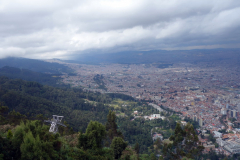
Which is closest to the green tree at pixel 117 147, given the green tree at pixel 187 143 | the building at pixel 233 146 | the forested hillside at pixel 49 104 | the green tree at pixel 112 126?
the green tree at pixel 112 126

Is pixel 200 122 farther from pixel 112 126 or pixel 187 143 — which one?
pixel 112 126

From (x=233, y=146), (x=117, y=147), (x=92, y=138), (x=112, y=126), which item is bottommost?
(x=233, y=146)

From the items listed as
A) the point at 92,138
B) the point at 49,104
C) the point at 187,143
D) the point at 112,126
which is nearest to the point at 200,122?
the point at 187,143

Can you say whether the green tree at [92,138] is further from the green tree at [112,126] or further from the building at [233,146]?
the building at [233,146]

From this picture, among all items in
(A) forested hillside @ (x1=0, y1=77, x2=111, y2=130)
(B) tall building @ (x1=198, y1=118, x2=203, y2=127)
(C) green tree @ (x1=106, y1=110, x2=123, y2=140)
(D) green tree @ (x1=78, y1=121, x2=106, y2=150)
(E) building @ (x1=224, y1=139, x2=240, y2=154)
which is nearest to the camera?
(D) green tree @ (x1=78, y1=121, x2=106, y2=150)

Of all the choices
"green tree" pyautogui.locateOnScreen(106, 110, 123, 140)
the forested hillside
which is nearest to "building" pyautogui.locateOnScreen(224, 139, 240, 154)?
"green tree" pyautogui.locateOnScreen(106, 110, 123, 140)

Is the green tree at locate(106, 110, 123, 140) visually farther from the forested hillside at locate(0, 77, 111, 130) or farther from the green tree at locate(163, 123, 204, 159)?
the forested hillside at locate(0, 77, 111, 130)

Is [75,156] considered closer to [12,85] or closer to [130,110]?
[130,110]

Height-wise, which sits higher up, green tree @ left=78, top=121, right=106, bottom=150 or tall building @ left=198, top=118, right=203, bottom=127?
green tree @ left=78, top=121, right=106, bottom=150

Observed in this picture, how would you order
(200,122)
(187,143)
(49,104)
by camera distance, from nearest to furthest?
(187,143) → (200,122) → (49,104)

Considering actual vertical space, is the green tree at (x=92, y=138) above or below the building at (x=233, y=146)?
above

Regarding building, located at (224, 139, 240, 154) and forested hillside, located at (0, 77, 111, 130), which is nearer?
building, located at (224, 139, 240, 154)

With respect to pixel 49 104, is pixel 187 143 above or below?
above
